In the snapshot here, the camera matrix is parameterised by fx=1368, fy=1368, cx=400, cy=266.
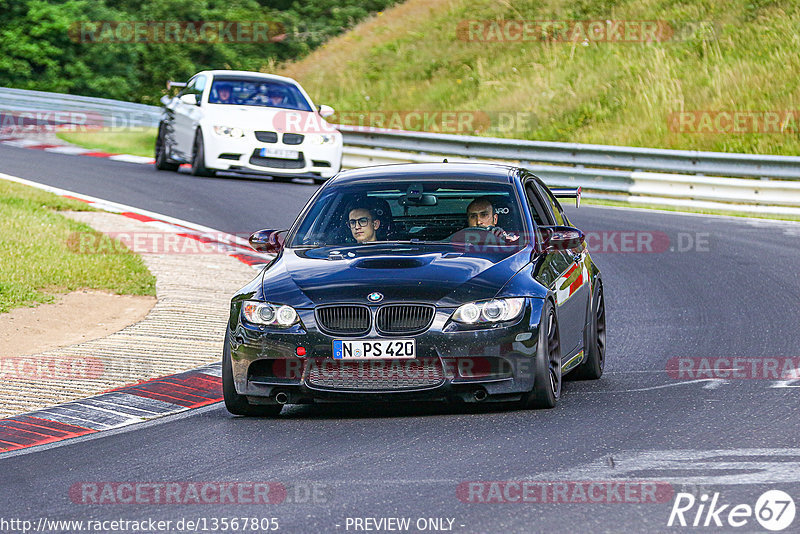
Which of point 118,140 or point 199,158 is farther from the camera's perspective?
point 118,140

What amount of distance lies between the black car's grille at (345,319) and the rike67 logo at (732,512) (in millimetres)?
2399

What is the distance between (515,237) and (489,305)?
1088 mm

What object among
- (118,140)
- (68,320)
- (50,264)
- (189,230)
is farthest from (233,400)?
(118,140)

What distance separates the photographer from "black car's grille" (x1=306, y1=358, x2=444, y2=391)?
760 centimetres

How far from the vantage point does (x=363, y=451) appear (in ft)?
22.9

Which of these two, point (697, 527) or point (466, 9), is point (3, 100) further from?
point (697, 527)

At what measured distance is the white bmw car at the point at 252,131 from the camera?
21.2 meters

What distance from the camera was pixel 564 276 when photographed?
870 centimetres

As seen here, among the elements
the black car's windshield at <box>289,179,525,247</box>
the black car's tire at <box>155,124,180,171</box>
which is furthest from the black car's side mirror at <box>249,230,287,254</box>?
the black car's tire at <box>155,124,180,171</box>

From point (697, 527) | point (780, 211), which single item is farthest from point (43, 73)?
point (697, 527)

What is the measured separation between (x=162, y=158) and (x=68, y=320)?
1191 centimetres

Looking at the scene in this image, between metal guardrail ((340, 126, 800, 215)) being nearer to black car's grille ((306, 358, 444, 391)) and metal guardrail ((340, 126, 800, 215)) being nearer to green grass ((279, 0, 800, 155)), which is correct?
green grass ((279, 0, 800, 155))

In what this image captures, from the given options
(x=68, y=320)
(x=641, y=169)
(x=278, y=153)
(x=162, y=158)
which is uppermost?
(x=68, y=320)

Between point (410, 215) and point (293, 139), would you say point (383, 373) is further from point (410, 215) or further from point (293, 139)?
point (293, 139)
